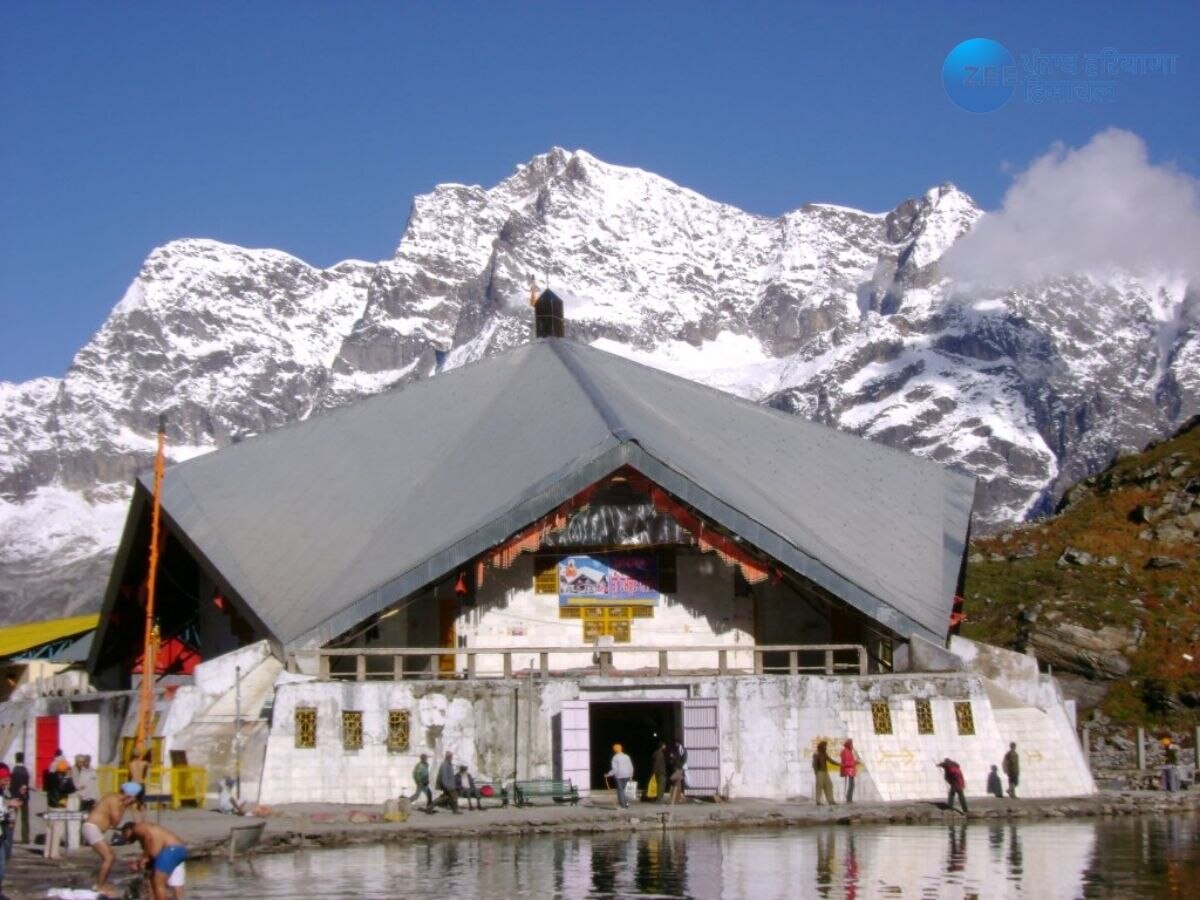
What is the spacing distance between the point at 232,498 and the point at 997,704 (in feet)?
70.3

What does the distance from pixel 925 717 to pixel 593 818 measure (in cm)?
792

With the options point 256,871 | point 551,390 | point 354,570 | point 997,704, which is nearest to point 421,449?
point 551,390

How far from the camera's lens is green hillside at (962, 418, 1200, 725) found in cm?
6284

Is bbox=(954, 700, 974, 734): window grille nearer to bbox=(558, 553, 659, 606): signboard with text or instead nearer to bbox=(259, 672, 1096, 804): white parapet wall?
bbox=(259, 672, 1096, 804): white parapet wall

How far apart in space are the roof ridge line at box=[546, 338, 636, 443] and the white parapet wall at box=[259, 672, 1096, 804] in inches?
263

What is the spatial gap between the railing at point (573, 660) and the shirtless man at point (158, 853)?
16.6 meters

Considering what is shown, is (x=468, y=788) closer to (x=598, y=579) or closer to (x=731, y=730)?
(x=731, y=730)

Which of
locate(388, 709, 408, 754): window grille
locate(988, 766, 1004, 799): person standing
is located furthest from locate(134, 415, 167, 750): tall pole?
locate(988, 766, 1004, 799): person standing

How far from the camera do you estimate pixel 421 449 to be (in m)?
49.7

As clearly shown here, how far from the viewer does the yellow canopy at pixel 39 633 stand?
6894 centimetres

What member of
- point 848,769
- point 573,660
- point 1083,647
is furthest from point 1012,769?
point 1083,647

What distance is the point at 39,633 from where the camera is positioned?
244 ft

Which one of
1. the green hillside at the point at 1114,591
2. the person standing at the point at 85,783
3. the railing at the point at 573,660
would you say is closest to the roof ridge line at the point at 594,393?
the railing at the point at 573,660

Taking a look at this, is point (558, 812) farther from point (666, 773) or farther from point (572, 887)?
point (572, 887)
